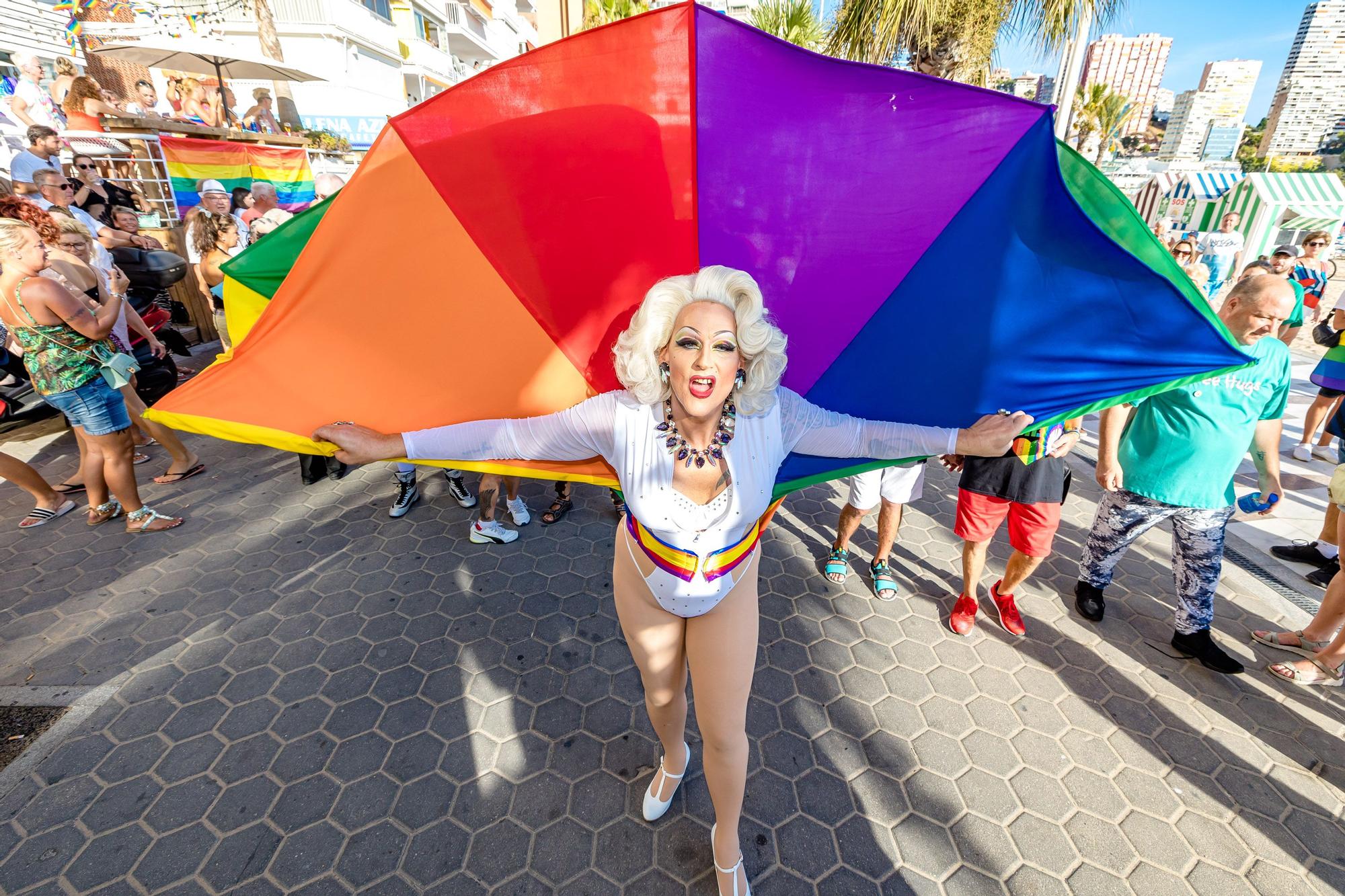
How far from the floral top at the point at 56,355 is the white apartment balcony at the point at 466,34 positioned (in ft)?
130

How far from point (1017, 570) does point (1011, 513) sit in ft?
1.39

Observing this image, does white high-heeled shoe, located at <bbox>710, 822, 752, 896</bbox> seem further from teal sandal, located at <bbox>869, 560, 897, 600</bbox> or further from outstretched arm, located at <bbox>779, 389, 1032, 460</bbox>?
teal sandal, located at <bbox>869, 560, 897, 600</bbox>

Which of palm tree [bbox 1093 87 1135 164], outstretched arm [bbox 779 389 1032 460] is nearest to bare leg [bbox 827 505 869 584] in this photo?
outstretched arm [bbox 779 389 1032 460]

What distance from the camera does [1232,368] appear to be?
2012mm

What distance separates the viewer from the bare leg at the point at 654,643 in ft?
7.02

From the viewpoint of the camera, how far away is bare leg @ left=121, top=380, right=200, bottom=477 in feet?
17.9

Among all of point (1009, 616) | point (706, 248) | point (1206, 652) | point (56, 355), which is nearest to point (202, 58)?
point (56, 355)

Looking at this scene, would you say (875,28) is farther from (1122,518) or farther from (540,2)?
(540,2)

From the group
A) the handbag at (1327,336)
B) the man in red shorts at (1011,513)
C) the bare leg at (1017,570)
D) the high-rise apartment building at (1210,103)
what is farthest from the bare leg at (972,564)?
the high-rise apartment building at (1210,103)

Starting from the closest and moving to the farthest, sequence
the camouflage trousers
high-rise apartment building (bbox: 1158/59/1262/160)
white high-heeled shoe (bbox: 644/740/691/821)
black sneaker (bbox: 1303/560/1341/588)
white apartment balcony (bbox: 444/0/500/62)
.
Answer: white high-heeled shoe (bbox: 644/740/691/821) < the camouflage trousers < black sneaker (bbox: 1303/560/1341/588) < white apartment balcony (bbox: 444/0/500/62) < high-rise apartment building (bbox: 1158/59/1262/160)

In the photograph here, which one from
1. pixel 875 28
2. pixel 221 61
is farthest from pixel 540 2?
pixel 875 28

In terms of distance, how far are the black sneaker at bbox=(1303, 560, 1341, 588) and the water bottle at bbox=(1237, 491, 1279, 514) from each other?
1898 millimetres

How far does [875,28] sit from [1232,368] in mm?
9635

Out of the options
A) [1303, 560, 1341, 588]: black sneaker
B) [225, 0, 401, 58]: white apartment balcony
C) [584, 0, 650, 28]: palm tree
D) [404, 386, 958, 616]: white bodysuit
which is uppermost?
[225, 0, 401, 58]: white apartment balcony
